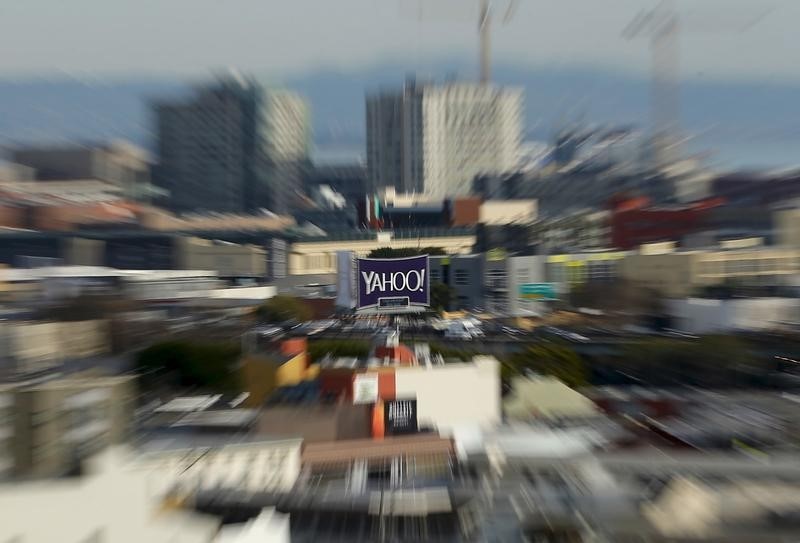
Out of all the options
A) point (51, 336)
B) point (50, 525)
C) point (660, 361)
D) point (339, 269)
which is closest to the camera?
point (50, 525)

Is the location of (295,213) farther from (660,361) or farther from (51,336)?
(660,361)

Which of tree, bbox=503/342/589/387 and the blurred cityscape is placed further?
tree, bbox=503/342/589/387

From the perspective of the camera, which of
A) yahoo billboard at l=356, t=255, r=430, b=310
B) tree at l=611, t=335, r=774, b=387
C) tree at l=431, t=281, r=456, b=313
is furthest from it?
tree at l=431, t=281, r=456, b=313

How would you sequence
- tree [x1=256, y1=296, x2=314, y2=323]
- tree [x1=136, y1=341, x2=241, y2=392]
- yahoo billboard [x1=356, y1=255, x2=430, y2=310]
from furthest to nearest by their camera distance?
yahoo billboard [x1=356, y1=255, x2=430, y2=310] → tree [x1=256, y1=296, x2=314, y2=323] → tree [x1=136, y1=341, x2=241, y2=392]

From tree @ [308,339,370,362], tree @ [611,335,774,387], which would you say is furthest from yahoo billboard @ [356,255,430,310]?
tree @ [611,335,774,387]

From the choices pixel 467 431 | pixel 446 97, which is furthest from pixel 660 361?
pixel 446 97

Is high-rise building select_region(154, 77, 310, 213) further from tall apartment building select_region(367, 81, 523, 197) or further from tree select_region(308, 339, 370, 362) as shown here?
tree select_region(308, 339, 370, 362)

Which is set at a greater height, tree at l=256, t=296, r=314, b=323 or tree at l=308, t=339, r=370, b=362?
tree at l=256, t=296, r=314, b=323
